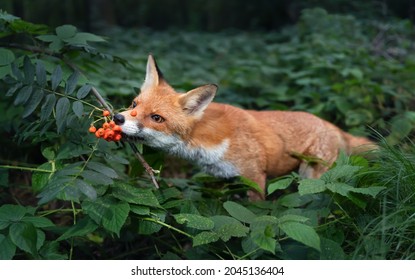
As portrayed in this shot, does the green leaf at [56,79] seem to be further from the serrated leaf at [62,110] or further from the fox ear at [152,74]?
the fox ear at [152,74]

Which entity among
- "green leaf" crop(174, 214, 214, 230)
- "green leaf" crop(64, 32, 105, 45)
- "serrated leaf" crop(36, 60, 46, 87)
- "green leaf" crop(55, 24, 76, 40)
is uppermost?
"green leaf" crop(55, 24, 76, 40)

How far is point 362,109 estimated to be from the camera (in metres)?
6.78

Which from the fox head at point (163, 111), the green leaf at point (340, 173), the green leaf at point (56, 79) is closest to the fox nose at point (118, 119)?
the fox head at point (163, 111)

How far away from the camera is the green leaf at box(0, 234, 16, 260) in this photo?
308 centimetres

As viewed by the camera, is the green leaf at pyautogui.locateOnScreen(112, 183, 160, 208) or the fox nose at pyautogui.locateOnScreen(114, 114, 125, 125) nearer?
the green leaf at pyautogui.locateOnScreen(112, 183, 160, 208)

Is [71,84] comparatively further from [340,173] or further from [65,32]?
[340,173]

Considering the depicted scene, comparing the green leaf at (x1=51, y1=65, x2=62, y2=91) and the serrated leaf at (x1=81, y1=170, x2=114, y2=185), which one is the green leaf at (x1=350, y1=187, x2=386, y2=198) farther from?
the green leaf at (x1=51, y1=65, x2=62, y2=91)

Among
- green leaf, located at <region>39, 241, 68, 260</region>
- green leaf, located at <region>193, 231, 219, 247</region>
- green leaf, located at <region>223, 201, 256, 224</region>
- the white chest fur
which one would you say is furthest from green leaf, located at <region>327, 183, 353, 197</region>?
green leaf, located at <region>39, 241, 68, 260</region>

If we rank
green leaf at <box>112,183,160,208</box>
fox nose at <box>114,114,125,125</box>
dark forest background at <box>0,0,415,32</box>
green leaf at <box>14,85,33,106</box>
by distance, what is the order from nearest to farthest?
green leaf at <box>112,183,160,208</box> → green leaf at <box>14,85,33,106</box> → fox nose at <box>114,114,125,125</box> → dark forest background at <box>0,0,415,32</box>

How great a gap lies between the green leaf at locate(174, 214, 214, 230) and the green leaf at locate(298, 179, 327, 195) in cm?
69

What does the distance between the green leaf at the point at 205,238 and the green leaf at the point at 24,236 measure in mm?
1057

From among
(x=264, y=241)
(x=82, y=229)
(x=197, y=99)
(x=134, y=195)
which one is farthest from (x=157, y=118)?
(x=264, y=241)

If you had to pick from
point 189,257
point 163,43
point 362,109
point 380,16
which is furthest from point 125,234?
point 380,16

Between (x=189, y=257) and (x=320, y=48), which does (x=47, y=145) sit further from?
(x=320, y=48)
